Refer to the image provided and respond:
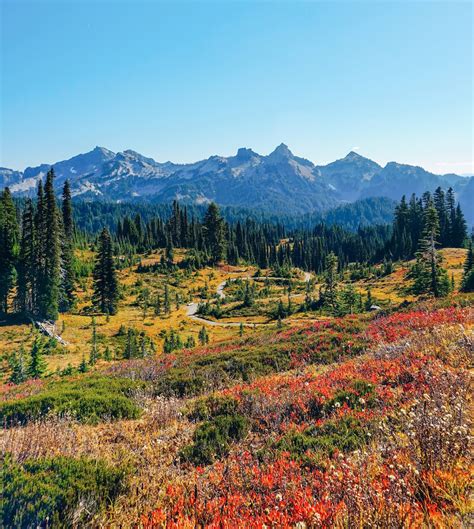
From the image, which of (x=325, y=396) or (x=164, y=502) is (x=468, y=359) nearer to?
(x=325, y=396)

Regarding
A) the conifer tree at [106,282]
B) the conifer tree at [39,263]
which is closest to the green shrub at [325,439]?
the conifer tree at [39,263]

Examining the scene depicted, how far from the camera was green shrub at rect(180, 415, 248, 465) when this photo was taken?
20.1 feet

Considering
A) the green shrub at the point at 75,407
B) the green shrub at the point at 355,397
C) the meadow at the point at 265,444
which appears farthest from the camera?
the green shrub at the point at 75,407

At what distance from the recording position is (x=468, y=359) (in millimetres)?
7887

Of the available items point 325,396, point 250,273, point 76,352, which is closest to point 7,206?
point 76,352

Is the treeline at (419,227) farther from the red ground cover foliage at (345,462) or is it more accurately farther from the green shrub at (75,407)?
the green shrub at (75,407)

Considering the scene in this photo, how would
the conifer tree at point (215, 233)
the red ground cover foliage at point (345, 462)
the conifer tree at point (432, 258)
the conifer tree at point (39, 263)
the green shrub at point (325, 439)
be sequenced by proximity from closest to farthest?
the red ground cover foliage at point (345, 462) < the green shrub at point (325, 439) < the conifer tree at point (432, 258) < the conifer tree at point (39, 263) < the conifer tree at point (215, 233)

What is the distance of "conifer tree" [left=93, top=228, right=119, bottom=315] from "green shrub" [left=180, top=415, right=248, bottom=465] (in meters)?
49.0

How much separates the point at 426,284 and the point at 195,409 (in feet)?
126

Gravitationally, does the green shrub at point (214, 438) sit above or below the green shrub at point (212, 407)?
above

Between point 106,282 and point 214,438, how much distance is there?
51.9 meters

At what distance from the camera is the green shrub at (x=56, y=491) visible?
13.2 ft

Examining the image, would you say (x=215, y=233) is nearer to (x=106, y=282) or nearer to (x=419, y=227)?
(x=106, y=282)

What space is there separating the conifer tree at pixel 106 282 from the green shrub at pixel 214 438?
48952 millimetres
